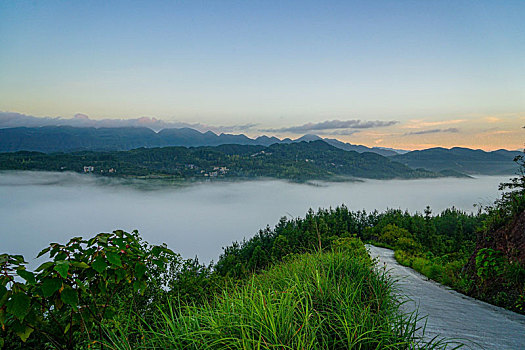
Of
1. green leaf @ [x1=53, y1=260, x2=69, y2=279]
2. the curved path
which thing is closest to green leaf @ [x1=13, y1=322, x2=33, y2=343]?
green leaf @ [x1=53, y1=260, x2=69, y2=279]

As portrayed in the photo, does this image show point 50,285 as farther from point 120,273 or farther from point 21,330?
point 120,273

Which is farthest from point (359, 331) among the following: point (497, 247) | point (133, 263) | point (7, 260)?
point (497, 247)

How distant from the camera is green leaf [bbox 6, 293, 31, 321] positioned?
171cm

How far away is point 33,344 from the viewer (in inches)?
134

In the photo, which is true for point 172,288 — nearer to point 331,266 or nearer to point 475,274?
point 331,266

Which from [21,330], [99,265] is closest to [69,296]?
[99,265]

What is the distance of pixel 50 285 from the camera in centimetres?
179

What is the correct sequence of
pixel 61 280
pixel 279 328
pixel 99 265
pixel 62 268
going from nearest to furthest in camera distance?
pixel 62 268
pixel 61 280
pixel 99 265
pixel 279 328

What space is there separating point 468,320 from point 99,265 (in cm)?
438

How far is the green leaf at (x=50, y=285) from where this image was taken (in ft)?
5.77

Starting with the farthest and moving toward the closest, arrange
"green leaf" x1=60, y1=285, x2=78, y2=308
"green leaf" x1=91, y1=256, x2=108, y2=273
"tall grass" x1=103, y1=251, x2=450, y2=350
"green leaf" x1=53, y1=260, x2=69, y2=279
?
"tall grass" x1=103, y1=251, x2=450, y2=350 < "green leaf" x1=91, y1=256, x2=108, y2=273 < "green leaf" x1=60, y1=285, x2=78, y2=308 < "green leaf" x1=53, y1=260, x2=69, y2=279

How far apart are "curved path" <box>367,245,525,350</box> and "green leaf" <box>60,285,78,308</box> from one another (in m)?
3.14

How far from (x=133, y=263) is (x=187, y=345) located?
79cm

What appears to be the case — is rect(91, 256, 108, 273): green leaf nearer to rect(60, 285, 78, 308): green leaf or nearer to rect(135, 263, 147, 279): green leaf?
rect(60, 285, 78, 308): green leaf
